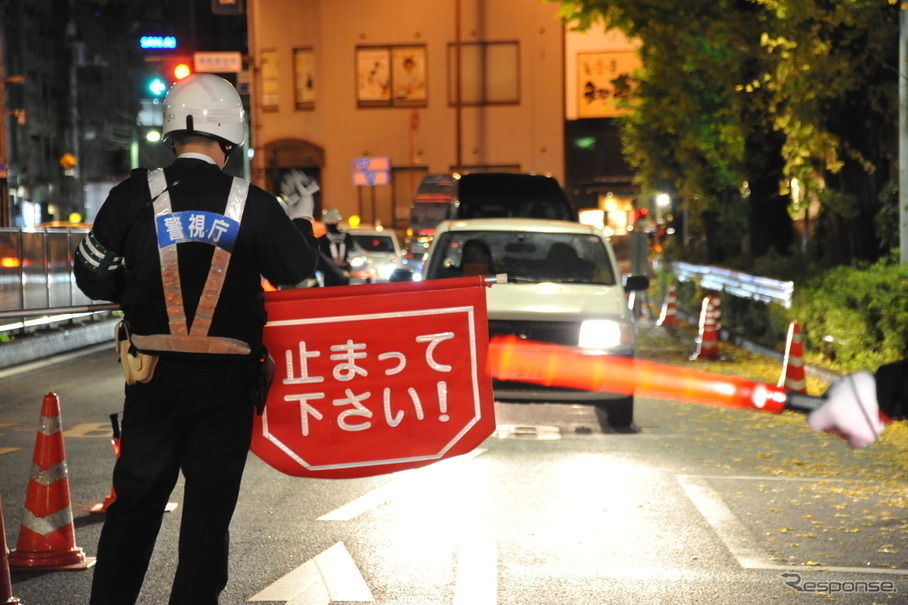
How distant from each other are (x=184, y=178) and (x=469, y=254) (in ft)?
23.5

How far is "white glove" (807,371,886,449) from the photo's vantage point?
276 cm

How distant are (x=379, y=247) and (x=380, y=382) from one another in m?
28.1

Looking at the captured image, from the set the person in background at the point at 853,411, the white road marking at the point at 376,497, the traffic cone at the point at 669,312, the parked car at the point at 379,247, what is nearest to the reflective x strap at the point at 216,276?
the person in background at the point at 853,411

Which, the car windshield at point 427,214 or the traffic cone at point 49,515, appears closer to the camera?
the traffic cone at point 49,515

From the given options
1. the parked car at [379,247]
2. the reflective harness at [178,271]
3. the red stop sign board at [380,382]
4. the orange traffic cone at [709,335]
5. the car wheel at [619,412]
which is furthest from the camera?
the parked car at [379,247]

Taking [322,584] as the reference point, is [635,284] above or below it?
above

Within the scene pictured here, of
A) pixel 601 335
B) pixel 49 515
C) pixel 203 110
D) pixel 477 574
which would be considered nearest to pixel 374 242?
pixel 601 335

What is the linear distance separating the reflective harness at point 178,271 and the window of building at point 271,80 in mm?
43956

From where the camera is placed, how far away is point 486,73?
1809 inches

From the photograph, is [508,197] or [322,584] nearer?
[322,584]

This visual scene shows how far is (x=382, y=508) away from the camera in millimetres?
7535

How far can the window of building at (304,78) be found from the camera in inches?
1843

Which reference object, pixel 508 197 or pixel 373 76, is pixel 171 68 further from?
pixel 373 76

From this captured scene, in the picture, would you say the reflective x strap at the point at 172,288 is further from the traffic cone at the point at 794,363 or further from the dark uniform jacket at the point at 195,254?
the traffic cone at the point at 794,363
